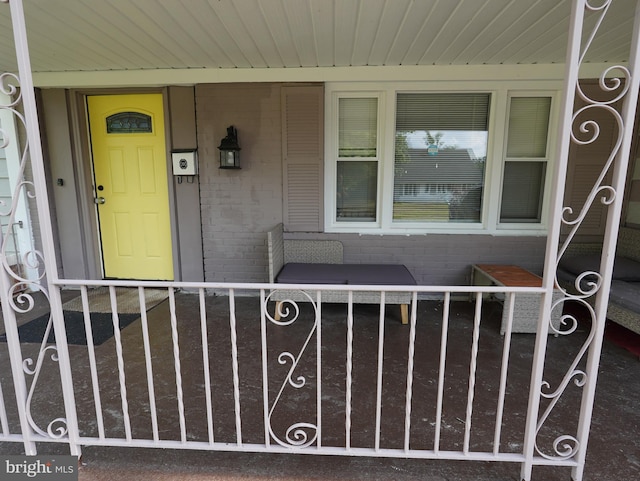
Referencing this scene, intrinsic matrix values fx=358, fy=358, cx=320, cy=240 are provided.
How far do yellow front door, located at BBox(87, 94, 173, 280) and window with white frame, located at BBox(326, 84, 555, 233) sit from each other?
1871mm

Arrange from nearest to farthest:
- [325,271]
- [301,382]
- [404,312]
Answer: [301,382]
[404,312]
[325,271]

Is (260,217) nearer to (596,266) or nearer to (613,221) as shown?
(613,221)

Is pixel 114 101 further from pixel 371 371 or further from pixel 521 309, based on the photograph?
pixel 521 309

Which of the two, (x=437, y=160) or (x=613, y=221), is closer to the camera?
(x=613, y=221)

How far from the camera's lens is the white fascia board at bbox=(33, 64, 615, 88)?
341 cm

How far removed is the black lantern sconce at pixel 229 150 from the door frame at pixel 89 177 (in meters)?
0.65

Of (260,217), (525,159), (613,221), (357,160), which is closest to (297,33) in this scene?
(357,160)

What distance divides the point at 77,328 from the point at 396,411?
2.75 metres

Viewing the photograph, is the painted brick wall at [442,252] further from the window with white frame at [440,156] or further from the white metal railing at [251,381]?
the white metal railing at [251,381]

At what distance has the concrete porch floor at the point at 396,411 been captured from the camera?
164 cm

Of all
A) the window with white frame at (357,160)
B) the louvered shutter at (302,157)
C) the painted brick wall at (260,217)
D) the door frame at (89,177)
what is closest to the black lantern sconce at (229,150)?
the painted brick wall at (260,217)

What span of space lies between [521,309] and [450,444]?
1633 mm

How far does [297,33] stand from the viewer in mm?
2707

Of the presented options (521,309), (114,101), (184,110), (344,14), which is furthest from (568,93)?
(114,101)
